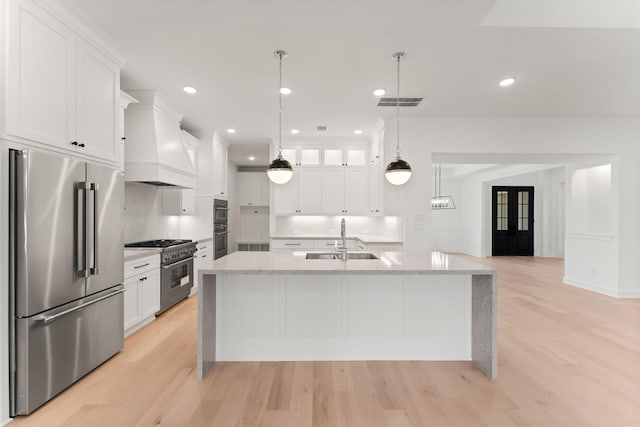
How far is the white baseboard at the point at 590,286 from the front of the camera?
5256 mm

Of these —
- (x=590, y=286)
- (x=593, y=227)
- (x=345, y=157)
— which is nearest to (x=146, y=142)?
(x=345, y=157)

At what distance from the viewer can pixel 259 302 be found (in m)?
2.87

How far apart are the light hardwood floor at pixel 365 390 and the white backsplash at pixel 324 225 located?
11.6ft

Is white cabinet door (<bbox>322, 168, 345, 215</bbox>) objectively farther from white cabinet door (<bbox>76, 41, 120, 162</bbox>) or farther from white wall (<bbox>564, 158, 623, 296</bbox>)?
white wall (<bbox>564, 158, 623, 296</bbox>)

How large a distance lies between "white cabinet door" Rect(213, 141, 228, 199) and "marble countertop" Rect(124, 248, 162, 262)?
2.09 metres

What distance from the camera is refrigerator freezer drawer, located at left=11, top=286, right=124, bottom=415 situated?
6.76 ft

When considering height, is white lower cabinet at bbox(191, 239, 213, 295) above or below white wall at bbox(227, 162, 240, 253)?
below

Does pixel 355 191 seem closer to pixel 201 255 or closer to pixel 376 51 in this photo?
pixel 201 255

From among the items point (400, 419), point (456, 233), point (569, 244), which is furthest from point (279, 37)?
point (456, 233)

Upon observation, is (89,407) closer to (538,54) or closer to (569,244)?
(538,54)

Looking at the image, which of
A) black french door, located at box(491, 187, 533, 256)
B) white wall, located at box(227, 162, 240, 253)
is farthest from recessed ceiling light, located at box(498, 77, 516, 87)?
black french door, located at box(491, 187, 533, 256)

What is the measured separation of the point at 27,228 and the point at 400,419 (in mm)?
2571

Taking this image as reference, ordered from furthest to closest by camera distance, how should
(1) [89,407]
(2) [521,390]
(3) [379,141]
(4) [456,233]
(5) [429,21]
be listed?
(4) [456,233] → (3) [379,141] → (5) [429,21] → (2) [521,390] → (1) [89,407]

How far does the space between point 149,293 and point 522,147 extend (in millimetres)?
5486
